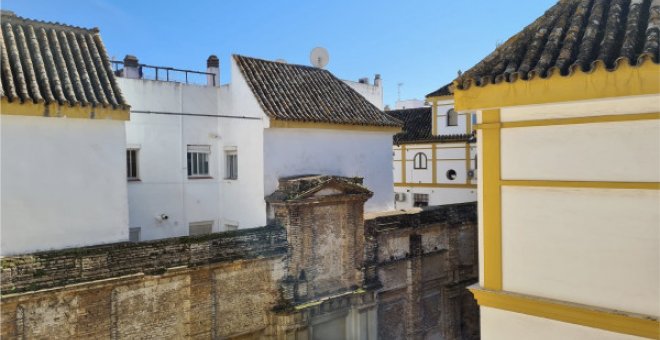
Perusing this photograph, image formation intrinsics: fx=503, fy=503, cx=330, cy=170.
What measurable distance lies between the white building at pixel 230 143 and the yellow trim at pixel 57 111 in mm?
2651

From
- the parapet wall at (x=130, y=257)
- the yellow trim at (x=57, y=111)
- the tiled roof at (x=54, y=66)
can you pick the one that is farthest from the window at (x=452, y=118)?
the yellow trim at (x=57, y=111)

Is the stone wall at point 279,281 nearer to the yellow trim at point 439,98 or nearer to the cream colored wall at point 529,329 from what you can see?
the cream colored wall at point 529,329

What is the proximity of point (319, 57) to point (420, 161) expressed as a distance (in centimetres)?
1168

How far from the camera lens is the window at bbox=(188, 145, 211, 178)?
14.8 meters

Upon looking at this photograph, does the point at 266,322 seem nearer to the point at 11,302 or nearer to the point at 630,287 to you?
the point at 11,302

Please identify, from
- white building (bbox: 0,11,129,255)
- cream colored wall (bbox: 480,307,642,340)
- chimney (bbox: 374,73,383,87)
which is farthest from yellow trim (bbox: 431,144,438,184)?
cream colored wall (bbox: 480,307,642,340)

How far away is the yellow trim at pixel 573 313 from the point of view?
5.15 metres

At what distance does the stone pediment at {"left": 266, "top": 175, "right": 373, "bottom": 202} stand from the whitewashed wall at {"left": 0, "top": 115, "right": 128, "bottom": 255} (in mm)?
3511

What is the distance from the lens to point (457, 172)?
25906 mm

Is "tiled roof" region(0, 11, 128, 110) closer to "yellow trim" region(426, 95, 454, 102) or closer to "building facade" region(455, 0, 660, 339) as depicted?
"building facade" region(455, 0, 660, 339)

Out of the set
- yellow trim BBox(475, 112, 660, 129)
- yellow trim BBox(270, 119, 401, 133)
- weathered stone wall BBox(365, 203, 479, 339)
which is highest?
yellow trim BBox(270, 119, 401, 133)

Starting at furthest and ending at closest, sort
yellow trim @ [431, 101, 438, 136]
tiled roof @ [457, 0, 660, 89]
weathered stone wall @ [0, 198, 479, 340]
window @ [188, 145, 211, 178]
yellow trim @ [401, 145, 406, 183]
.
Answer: yellow trim @ [401, 145, 406, 183]
yellow trim @ [431, 101, 438, 136]
window @ [188, 145, 211, 178]
weathered stone wall @ [0, 198, 479, 340]
tiled roof @ [457, 0, 660, 89]

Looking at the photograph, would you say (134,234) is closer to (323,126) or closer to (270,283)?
(270,283)

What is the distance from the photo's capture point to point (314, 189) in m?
11.9
